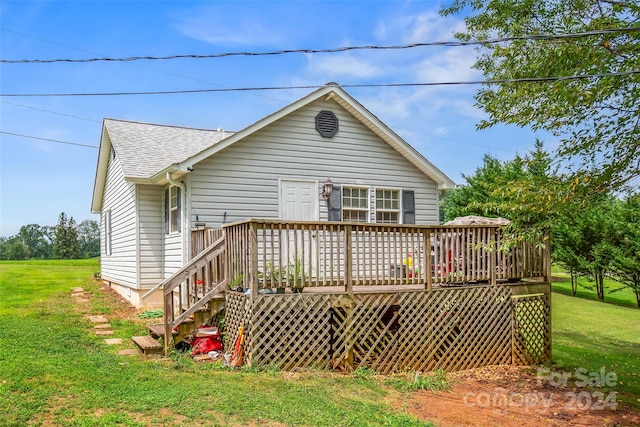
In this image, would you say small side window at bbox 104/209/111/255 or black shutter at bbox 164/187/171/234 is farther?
small side window at bbox 104/209/111/255

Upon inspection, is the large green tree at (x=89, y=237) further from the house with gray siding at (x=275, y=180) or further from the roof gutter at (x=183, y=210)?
the roof gutter at (x=183, y=210)

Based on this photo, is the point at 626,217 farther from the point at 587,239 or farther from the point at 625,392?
the point at 625,392

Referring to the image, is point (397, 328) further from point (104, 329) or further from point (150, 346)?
point (104, 329)

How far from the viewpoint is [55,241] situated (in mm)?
50500

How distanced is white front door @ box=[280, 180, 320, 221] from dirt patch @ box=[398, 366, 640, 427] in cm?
516

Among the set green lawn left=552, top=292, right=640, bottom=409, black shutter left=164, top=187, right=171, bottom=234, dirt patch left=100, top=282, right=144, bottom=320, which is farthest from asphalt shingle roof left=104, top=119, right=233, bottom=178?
green lawn left=552, top=292, right=640, bottom=409

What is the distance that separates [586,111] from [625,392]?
4178 millimetres

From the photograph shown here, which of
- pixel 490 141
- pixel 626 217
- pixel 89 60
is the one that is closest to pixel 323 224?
pixel 89 60

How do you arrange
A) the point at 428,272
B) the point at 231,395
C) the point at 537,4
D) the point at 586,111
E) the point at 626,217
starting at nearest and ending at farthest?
the point at 231,395 → the point at 586,111 → the point at 537,4 → the point at 428,272 → the point at 626,217

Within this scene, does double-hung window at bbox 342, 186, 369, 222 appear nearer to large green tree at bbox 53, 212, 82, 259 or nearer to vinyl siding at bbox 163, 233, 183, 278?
vinyl siding at bbox 163, 233, 183, 278

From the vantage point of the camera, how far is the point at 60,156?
22.9 m

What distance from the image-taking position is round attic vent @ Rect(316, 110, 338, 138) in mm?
11477

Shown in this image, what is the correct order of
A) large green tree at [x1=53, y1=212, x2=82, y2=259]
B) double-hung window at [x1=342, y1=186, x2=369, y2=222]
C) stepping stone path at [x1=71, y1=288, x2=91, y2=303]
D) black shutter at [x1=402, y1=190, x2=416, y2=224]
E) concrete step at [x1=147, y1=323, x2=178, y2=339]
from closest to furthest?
concrete step at [x1=147, y1=323, x2=178, y2=339]
double-hung window at [x1=342, y1=186, x2=369, y2=222]
black shutter at [x1=402, y1=190, x2=416, y2=224]
stepping stone path at [x1=71, y1=288, x2=91, y2=303]
large green tree at [x1=53, y1=212, x2=82, y2=259]

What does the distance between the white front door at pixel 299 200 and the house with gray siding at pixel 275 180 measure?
0.08 ft
